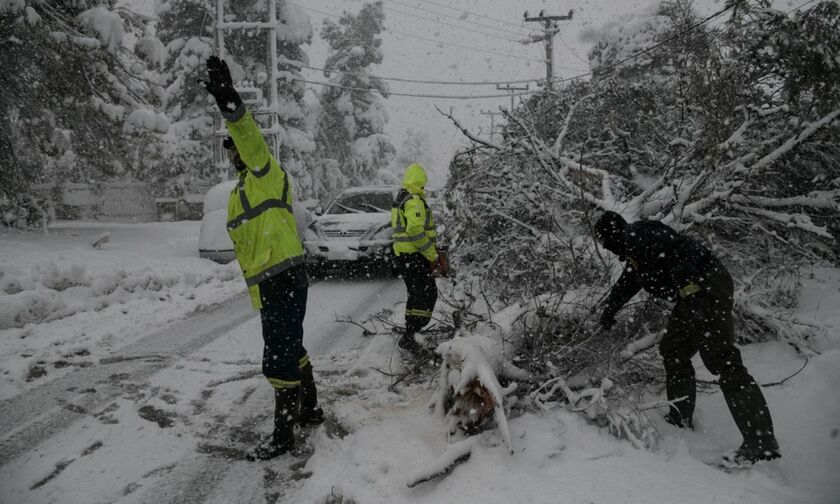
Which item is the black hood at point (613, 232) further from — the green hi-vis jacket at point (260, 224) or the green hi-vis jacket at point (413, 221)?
the green hi-vis jacket at point (260, 224)

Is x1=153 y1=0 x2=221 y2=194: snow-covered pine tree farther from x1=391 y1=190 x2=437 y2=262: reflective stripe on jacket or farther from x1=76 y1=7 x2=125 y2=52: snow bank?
x1=391 y1=190 x2=437 y2=262: reflective stripe on jacket

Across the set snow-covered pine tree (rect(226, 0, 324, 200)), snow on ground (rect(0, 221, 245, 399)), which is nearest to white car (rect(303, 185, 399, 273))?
snow on ground (rect(0, 221, 245, 399))

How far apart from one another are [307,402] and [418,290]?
1.70 meters

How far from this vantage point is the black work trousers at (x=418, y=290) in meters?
4.68

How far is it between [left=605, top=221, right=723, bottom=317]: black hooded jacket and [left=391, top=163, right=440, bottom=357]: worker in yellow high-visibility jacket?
6.13 feet

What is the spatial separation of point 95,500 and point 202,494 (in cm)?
51

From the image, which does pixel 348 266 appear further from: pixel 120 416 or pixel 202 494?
pixel 202 494

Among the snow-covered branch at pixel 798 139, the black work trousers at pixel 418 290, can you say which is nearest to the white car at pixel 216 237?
the black work trousers at pixel 418 290

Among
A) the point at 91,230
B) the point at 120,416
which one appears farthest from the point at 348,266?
the point at 91,230

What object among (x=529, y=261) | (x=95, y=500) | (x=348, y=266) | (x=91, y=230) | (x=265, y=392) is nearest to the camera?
(x=95, y=500)

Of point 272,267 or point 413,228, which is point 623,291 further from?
point 272,267

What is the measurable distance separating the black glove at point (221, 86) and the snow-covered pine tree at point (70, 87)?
909 cm

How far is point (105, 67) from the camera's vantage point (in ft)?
35.8

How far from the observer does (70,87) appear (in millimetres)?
10797
